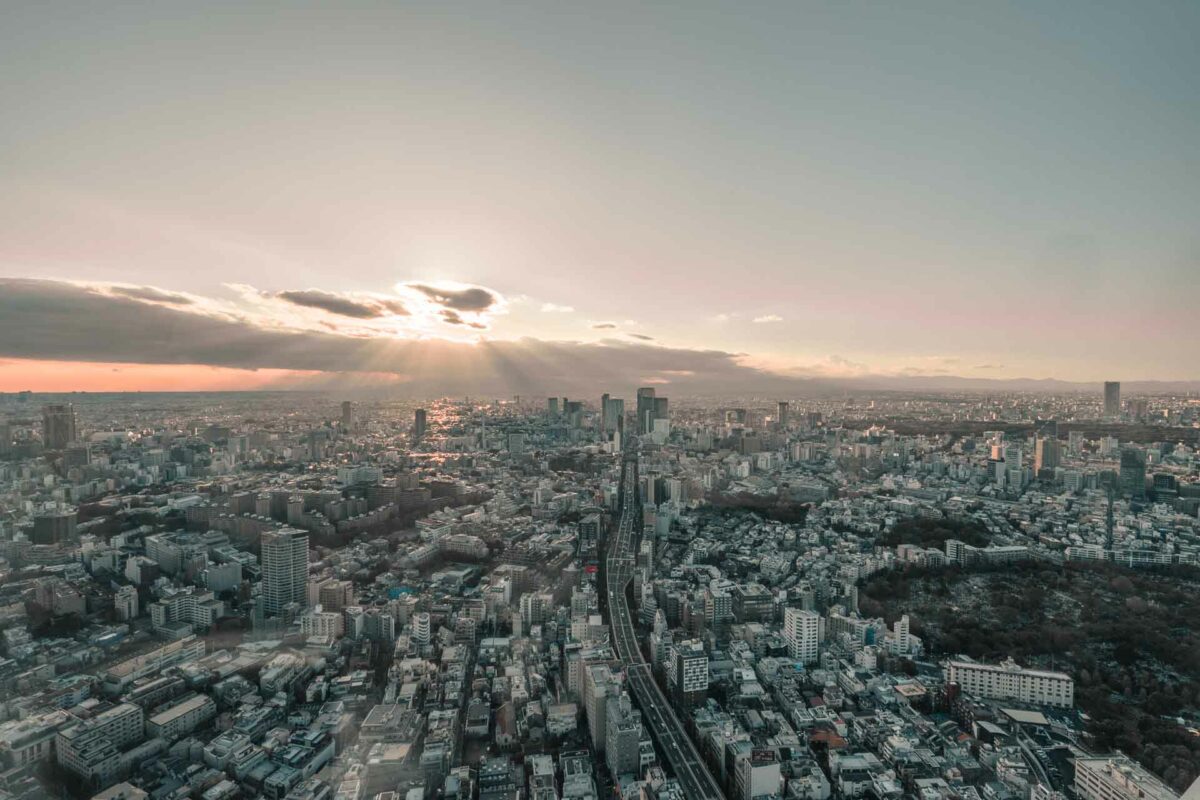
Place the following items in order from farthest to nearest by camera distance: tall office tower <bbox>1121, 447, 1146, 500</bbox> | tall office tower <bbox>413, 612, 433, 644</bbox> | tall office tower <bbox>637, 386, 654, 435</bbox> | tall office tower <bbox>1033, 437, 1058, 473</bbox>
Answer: tall office tower <bbox>637, 386, 654, 435</bbox>, tall office tower <bbox>1033, 437, 1058, 473</bbox>, tall office tower <bbox>1121, 447, 1146, 500</bbox>, tall office tower <bbox>413, 612, 433, 644</bbox>

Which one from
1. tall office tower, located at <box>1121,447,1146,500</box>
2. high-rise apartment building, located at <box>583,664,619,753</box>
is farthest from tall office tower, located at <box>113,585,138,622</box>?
tall office tower, located at <box>1121,447,1146,500</box>

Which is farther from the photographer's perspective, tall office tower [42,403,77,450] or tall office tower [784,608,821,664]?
tall office tower [42,403,77,450]

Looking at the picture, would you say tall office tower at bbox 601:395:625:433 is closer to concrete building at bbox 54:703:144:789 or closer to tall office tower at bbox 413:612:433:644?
tall office tower at bbox 413:612:433:644

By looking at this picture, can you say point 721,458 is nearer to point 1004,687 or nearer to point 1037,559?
point 1037,559

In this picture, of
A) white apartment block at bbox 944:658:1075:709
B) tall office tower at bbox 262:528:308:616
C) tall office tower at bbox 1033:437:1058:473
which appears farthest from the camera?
tall office tower at bbox 1033:437:1058:473

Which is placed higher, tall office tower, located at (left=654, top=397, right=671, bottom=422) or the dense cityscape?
tall office tower, located at (left=654, top=397, right=671, bottom=422)

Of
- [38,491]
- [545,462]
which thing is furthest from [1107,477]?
[38,491]
